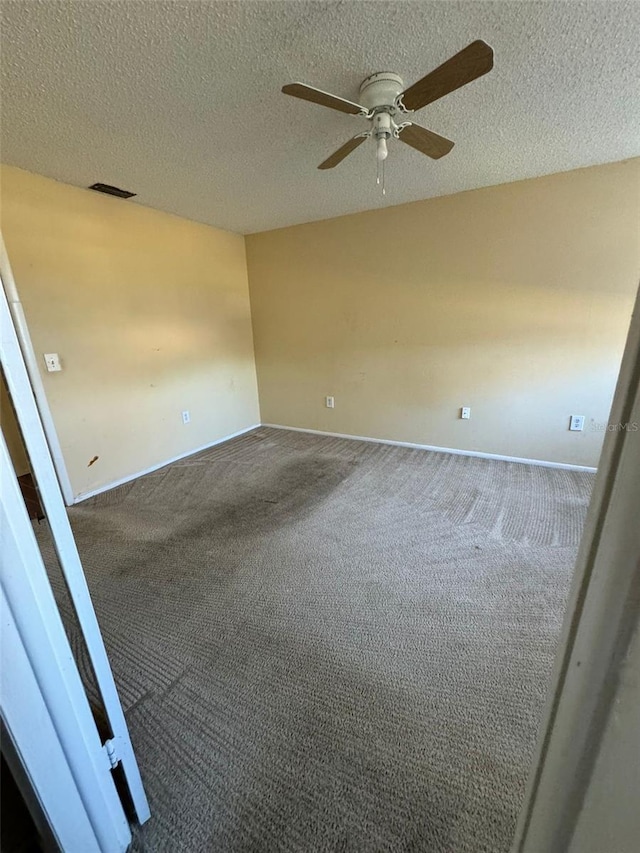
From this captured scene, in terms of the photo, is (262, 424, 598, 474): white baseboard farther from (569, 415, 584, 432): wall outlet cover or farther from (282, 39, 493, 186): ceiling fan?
(282, 39, 493, 186): ceiling fan

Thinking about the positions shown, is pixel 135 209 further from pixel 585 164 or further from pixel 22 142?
pixel 585 164

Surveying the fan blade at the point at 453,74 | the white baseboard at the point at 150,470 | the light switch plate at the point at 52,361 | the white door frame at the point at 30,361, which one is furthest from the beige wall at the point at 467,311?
the white door frame at the point at 30,361

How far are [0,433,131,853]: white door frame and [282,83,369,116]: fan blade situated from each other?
1493mm

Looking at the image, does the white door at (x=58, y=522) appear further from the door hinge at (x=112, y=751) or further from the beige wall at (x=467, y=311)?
the beige wall at (x=467, y=311)

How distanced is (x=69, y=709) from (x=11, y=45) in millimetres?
2102

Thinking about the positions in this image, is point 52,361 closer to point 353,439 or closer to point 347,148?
point 347,148

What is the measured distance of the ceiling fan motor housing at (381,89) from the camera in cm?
147

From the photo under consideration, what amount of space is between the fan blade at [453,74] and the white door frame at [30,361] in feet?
7.44

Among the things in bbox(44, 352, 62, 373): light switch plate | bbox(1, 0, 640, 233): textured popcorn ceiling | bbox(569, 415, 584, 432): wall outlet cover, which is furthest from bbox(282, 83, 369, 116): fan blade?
bbox(569, 415, 584, 432): wall outlet cover

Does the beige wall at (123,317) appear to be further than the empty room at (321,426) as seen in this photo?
Yes

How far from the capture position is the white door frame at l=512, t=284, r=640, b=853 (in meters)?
0.34

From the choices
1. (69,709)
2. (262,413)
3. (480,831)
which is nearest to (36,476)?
(69,709)

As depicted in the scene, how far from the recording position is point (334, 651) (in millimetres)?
1460

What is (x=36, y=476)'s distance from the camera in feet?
2.01
